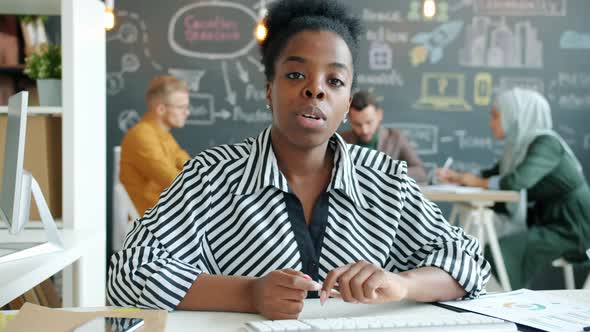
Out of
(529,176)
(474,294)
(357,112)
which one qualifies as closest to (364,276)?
(474,294)

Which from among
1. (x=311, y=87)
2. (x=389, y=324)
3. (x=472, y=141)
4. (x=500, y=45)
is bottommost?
(x=389, y=324)

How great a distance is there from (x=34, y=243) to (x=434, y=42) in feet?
13.1

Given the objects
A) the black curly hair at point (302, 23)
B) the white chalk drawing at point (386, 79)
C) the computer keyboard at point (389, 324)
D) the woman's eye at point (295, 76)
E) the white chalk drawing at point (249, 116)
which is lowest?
the computer keyboard at point (389, 324)

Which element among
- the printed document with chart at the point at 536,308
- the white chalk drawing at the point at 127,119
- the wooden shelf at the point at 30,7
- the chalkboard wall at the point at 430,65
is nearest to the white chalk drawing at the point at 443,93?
the chalkboard wall at the point at 430,65

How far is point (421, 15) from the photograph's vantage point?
5320 mm

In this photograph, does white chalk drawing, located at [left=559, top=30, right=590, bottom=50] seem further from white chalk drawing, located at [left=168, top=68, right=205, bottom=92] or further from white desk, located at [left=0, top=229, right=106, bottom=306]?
white desk, located at [left=0, top=229, right=106, bottom=306]

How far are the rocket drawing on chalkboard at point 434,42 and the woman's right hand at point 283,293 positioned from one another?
14.3ft

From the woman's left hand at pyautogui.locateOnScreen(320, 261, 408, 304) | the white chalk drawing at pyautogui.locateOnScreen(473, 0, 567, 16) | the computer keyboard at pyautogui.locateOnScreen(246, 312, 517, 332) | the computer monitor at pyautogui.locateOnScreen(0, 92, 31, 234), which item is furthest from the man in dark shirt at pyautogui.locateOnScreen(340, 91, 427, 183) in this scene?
the computer keyboard at pyautogui.locateOnScreen(246, 312, 517, 332)

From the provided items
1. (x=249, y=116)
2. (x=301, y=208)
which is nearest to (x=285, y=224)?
(x=301, y=208)

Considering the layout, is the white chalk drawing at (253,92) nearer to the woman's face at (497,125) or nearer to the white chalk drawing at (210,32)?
the white chalk drawing at (210,32)

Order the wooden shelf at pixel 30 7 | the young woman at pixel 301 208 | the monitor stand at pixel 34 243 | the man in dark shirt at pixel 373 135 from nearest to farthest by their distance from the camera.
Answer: the young woman at pixel 301 208
the monitor stand at pixel 34 243
the wooden shelf at pixel 30 7
the man in dark shirt at pixel 373 135

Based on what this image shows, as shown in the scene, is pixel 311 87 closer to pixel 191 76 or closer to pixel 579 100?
pixel 191 76

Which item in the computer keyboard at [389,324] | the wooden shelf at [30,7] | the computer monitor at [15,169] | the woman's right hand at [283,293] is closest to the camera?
the computer keyboard at [389,324]

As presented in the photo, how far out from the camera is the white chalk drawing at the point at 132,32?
5.12 m
